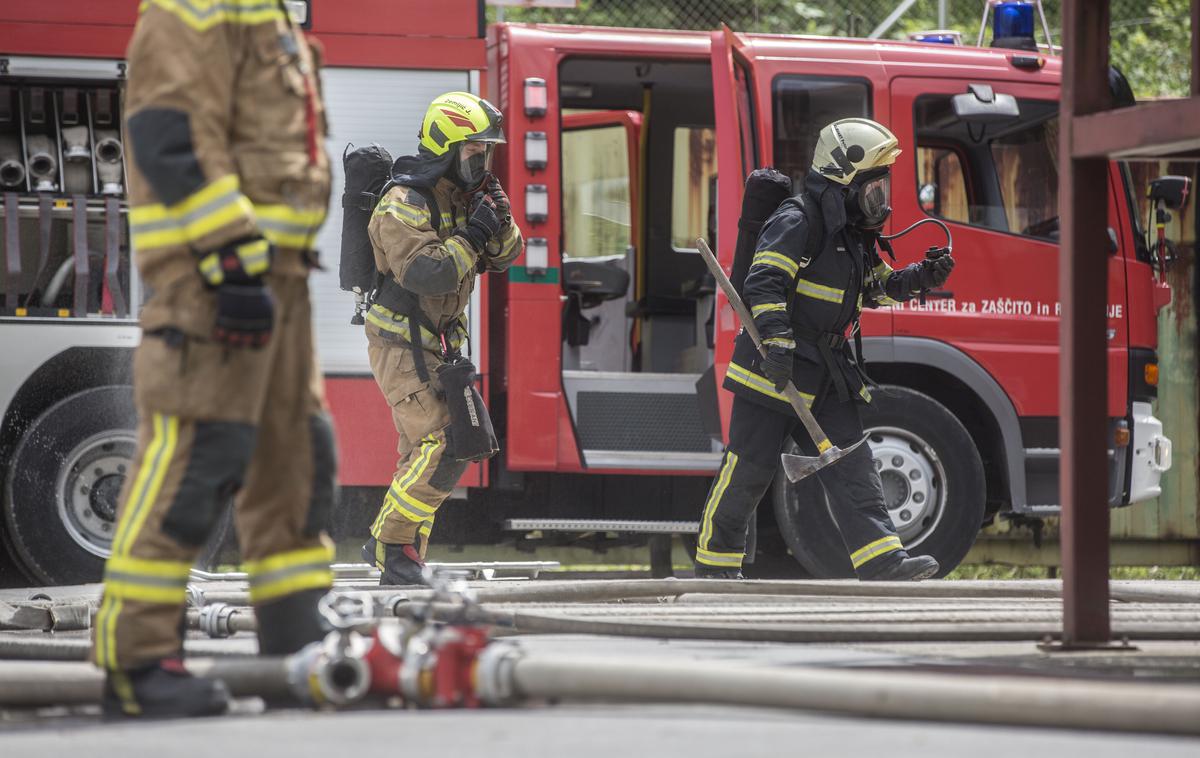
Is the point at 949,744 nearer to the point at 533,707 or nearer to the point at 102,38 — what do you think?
the point at 533,707

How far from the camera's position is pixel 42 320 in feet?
24.6

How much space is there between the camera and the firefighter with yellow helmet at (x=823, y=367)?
6.45 m

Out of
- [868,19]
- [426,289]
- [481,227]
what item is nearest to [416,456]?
[426,289]

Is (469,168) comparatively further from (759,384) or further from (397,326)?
(759,384)

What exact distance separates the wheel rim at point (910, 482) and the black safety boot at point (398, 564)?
2.24 m

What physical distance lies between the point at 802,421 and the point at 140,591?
11.2 ft

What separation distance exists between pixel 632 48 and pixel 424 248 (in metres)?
2.01

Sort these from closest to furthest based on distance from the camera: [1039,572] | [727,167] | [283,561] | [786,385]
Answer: [283,561] < [786,385] < [727,167] < [1039,572]

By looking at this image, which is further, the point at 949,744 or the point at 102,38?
the point at 102,38

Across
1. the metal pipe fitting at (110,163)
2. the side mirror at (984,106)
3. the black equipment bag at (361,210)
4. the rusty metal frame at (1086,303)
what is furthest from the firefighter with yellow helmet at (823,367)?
the metal pipe fitting at (110,163)

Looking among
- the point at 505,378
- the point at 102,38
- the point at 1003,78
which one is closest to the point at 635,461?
the point at 505,378

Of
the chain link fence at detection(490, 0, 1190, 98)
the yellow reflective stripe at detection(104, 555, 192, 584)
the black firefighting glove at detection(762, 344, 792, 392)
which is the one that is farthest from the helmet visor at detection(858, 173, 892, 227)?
the chain link fence at detection(490, 0, 1190, 98)

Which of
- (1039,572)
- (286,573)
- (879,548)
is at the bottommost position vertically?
(1039,572)

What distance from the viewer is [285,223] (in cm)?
369
